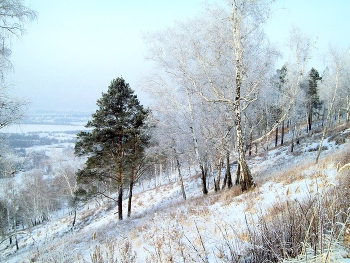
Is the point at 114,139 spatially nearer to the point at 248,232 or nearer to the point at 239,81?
the point at 239,81

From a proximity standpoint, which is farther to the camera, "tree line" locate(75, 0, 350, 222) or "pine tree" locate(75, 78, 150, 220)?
"pine tree" locate(75, 78, 150, 220)

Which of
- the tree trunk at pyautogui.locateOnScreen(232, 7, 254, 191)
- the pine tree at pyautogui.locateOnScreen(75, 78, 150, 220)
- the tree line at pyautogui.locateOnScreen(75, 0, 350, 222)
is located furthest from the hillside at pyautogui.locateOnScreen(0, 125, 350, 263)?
the pine tree at pyautogui.locateOnScreen(75, 78, 150, 220)

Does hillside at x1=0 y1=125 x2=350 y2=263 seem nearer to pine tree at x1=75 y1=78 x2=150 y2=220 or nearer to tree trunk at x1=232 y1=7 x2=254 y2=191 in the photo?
tree trunk at x1=232 y1=7 x2=254 y2=191

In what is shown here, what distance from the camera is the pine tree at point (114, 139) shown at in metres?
13.4

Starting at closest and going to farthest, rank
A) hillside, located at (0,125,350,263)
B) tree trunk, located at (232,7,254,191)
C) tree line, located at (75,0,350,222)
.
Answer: hillside, located at (0,125,350,263) → tree trunk, located at (232,7,254,191) → tree line, located at (75,0,350,222)

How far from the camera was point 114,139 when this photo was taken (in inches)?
544

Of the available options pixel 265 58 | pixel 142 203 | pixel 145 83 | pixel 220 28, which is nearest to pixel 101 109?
pixel 145 83

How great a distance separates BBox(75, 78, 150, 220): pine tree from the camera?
13.4m

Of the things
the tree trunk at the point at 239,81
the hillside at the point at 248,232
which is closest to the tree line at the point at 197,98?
the tree trunk at the point at 239,81

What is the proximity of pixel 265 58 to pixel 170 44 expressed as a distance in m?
3.97

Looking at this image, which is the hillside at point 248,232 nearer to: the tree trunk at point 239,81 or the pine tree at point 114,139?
the tree trunk at point 239,81

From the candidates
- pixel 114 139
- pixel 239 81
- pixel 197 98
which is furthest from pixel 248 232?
pixel 114 139

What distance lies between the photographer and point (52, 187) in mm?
48906

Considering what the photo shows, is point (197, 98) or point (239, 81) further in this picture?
point (197, 98)
